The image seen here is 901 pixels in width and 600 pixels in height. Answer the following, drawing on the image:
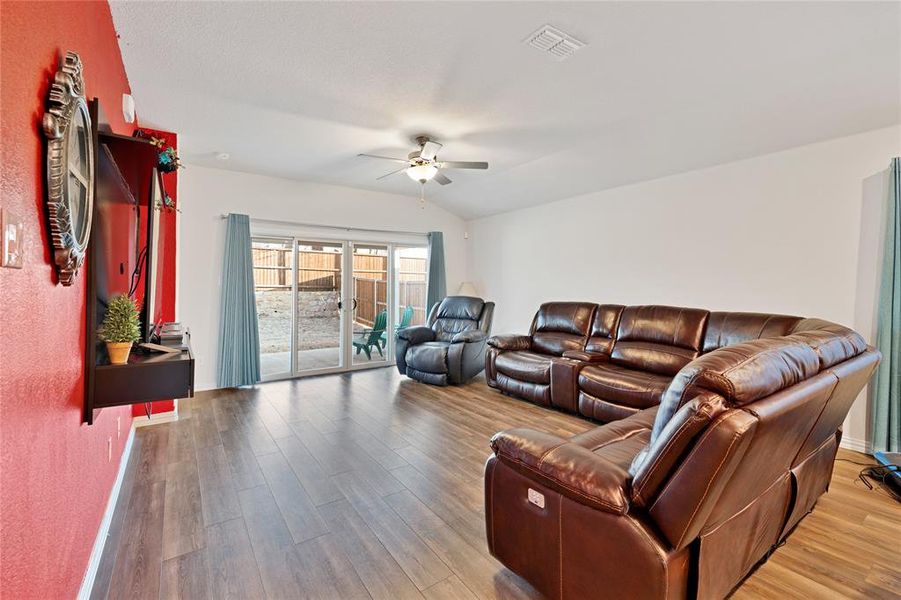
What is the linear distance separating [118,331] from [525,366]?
353cm

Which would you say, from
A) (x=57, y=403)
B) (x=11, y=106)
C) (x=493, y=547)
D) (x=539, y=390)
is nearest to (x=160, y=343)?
(x=57, y=403)

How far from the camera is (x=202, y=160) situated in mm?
4457

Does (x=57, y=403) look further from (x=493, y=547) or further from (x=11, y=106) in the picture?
(x=493, y=547)

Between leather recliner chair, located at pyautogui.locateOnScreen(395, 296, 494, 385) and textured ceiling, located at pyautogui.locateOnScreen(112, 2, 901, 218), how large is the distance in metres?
2.21

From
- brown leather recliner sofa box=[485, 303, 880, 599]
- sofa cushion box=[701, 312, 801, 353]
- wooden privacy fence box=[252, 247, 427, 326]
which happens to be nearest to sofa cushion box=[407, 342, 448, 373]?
wooden privacy fence box=[252, 247, 427, 326]

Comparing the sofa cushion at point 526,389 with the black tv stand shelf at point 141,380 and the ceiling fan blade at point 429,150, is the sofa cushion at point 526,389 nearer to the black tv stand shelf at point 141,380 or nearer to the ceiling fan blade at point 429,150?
the ceiling fan blade at point 429,150

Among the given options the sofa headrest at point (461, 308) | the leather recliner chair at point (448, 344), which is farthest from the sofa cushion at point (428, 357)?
the sofa headrest at point (461, 308)

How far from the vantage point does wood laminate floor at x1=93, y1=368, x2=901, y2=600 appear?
1745mm

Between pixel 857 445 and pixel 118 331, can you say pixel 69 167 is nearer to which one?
pixel 118 331

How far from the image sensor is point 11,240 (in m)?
0.88

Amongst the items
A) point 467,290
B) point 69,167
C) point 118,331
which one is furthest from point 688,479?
point 467,290

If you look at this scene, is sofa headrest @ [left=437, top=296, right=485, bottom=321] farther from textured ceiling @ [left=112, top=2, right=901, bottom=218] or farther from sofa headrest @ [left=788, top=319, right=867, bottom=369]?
sofa headrest @ [left=788, top=319, right=867, bottom=369]

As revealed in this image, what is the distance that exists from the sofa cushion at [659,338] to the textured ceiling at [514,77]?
1.56 metres

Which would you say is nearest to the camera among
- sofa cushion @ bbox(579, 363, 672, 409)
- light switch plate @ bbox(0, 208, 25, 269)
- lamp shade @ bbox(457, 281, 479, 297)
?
light switch plate @ bbox(0, 208, 25, 269)
